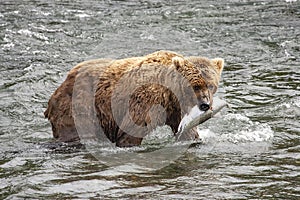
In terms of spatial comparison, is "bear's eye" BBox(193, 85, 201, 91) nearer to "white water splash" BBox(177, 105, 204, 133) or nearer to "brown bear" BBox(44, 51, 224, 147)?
"brown bear" BBox(44, 51, 224, 147)

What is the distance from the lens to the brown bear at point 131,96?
7.25 meters

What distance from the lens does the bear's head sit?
7094mm

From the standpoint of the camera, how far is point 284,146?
7.43m

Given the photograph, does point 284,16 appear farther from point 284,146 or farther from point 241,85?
point 284,146

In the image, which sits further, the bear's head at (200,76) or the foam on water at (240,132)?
the foam on water at (240,132)

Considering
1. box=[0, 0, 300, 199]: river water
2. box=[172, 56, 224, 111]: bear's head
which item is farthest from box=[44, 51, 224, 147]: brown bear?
box=[0, 0, 300, 199]: river water

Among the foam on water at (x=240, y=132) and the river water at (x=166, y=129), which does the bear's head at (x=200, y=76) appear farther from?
the foam on water at (x=240, y=132)

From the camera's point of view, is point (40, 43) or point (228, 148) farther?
point (40, 43)

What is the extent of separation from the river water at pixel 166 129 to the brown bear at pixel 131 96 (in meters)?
0.34

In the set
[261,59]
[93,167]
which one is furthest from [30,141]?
[261,59]

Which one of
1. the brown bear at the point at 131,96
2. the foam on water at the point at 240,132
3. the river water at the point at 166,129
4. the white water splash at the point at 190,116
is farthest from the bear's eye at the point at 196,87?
the foam on water at the point at 240,132

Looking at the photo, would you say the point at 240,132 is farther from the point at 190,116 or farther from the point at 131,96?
the point at 131,96

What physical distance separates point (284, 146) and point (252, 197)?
2009mm

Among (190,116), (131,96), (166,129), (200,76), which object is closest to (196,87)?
(200,76)
